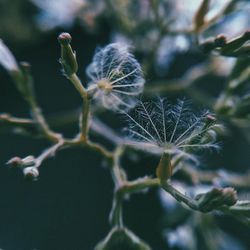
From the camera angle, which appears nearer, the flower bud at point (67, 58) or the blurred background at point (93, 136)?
the flower bud at point (67, 58)

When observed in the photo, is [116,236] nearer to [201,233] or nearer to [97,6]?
[201,233]

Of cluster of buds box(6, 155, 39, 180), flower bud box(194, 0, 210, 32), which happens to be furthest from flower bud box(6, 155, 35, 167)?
flower bud box(194, 0, 210, 32)

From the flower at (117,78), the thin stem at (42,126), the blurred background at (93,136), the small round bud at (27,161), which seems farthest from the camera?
the blurred background at (93,136)

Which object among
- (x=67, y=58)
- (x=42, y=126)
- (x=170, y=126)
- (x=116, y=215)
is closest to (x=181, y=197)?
(x=170, y=126)

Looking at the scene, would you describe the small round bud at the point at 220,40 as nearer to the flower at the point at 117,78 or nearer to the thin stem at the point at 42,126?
the flower at the point at 117,78

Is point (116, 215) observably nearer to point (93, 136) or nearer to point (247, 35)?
point (247, 35)

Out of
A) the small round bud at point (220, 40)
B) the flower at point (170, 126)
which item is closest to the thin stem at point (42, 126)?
the flower at point (170, 126)

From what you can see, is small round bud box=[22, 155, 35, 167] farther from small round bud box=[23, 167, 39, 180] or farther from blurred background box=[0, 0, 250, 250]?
blurred background box=[0, 0, 250, 250]
